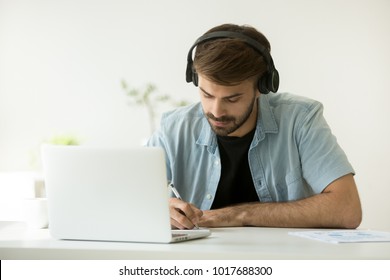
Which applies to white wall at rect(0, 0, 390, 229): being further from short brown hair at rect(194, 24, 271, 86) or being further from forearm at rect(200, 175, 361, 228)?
forearm at rect(200, 175, 361, 228)

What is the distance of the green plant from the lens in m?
4.53

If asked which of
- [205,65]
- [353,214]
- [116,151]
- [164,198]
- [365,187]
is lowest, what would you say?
[365,187]

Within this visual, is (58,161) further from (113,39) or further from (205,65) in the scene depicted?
(113,39)

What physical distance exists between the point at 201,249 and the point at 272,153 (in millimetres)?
899

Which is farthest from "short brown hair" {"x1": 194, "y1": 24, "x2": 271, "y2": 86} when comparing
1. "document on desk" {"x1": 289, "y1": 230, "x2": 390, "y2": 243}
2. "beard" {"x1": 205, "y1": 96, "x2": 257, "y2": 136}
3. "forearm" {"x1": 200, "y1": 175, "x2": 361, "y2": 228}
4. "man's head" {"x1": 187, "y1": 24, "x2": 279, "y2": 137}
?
"document on desk" {"x1": 289, "y1": 230, "x2": 390, "y2": 243}

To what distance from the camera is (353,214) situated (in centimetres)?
194

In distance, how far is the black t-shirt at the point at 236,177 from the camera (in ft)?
7.23

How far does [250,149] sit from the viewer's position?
218 centimetres

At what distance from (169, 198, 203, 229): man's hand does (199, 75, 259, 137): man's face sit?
399 mm

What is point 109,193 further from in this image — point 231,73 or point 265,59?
point 265,59

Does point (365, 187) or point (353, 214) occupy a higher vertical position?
point (353, 214)

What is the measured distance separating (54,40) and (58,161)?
3325 mm

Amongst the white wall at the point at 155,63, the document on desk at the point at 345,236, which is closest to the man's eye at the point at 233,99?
the document on desk at the point at 345,236

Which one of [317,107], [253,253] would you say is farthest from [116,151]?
[317,107]
